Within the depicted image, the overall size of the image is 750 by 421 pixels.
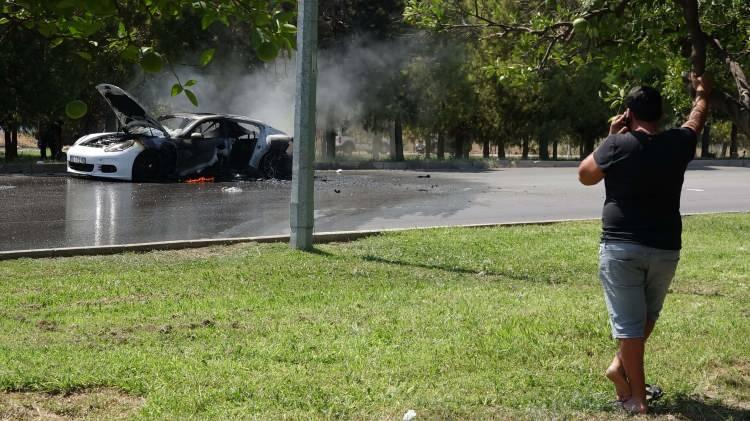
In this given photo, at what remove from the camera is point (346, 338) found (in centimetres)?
588

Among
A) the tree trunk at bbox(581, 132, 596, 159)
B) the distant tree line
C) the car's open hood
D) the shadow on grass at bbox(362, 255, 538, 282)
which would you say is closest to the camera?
the distant tree line

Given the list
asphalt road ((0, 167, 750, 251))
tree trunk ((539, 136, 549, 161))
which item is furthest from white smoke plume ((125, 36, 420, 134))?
asphalt road ((0, 167, 750, 251))

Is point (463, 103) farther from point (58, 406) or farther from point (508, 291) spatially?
point (58, 406)

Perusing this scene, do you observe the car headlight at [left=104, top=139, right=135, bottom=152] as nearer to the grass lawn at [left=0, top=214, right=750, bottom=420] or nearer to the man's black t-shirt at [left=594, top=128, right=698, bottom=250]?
the grass lawn at [left=0, top=214, right=750, bottom=420]

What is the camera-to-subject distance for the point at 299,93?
994 cm

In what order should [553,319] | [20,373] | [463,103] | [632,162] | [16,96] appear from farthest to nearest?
[463,103]
[16,96]
[553,319]
[20,373]
[632,162]

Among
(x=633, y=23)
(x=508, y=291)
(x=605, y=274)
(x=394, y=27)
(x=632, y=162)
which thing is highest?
(x=394, y=27)

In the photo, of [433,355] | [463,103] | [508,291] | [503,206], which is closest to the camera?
[433,355]

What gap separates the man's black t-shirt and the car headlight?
15.4m

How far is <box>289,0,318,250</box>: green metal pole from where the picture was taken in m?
9.83

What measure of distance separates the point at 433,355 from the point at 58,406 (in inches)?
82.3

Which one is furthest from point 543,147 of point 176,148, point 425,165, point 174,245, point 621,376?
point 621,376

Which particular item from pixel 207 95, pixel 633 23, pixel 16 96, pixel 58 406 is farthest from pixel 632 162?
pixel 207 95

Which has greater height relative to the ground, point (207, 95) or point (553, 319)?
point (207, 95)
